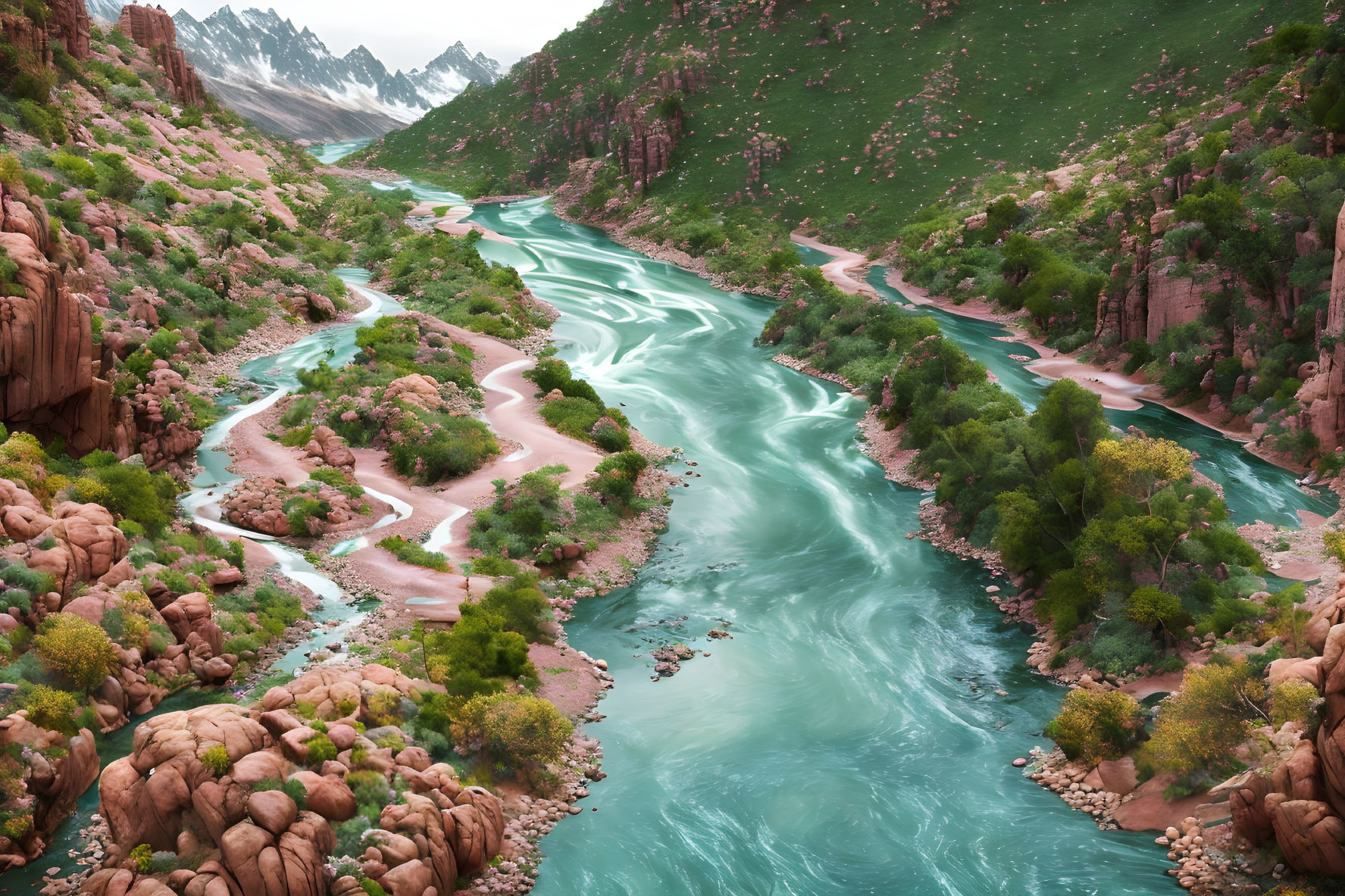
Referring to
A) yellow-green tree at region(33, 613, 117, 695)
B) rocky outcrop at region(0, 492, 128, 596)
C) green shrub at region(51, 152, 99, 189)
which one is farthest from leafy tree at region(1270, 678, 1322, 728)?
green shrub at region(51, 152, 99, 189)

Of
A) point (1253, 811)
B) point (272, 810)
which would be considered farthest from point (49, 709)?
point (1253, 811)

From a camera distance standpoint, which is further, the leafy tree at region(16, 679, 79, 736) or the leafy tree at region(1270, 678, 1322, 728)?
the leafy tree at region(16, 679, 79, 736)

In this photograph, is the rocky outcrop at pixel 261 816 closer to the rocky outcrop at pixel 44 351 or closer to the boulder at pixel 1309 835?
the boulder at pixel 1309 835

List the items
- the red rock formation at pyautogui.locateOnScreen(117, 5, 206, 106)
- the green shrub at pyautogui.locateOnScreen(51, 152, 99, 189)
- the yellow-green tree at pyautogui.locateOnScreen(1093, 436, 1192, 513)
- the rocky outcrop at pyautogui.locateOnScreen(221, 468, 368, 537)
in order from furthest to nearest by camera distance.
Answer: the red rock formation at pyautogui.locateOnScreen(117, 5, 206, 106) < the green shrub at pyautogui.locateOnScreen(51, 152, 99, 189) < the rocky outcrop at pyautogui.locateOnScreen(221, 468, 368, 537) < the yellow-green tree at pyautogui.locateOnScreen(1093, 436, 1192, 513)

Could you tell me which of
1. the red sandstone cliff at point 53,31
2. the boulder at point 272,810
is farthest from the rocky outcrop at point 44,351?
the red sandstone cliff at point 53,31

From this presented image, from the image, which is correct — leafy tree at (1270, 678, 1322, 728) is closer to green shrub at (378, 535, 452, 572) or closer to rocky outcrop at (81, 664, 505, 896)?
rocky outcrop at (81, 664, 505, 896)

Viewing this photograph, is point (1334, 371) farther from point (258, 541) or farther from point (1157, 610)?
point (258, 541)
